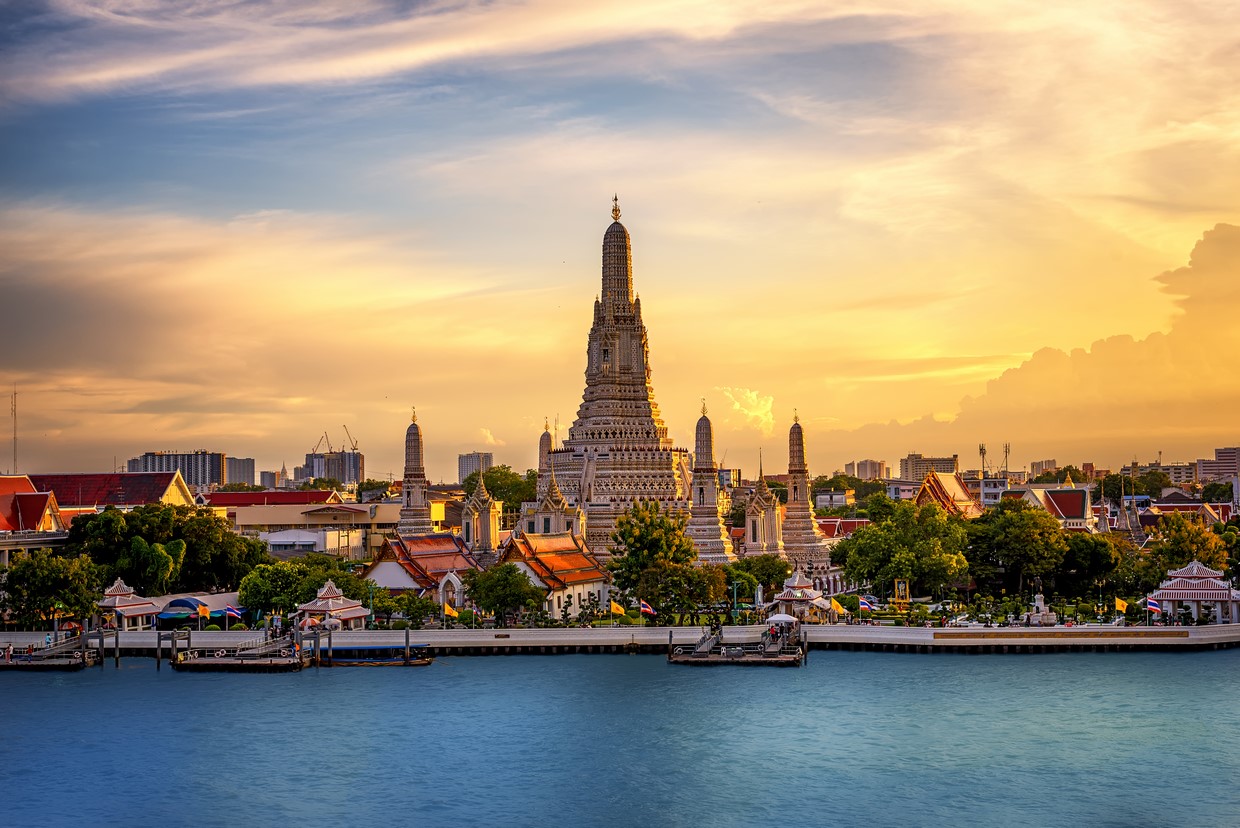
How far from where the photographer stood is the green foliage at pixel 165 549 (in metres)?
93.9

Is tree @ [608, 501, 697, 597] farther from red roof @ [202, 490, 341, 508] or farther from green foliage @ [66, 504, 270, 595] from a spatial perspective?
red roof @ [202, 490, 341, 508]

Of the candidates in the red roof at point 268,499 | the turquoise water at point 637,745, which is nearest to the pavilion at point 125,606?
the turquoise water at point 637,745

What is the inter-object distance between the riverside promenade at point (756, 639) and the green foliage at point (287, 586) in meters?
4.70

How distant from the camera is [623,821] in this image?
161 feet

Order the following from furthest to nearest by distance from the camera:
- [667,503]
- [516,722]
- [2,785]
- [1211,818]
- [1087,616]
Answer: [667,503] < [1087,616] < [516,722] < [2,785] < [1211,818]

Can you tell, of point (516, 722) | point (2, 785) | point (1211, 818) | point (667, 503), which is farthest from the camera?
point (667, 503)

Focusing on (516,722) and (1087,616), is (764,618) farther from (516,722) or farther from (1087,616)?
(516,722)

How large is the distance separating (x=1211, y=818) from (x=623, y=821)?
712 inches

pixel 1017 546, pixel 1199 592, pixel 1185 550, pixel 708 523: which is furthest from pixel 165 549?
pixel 1185 550

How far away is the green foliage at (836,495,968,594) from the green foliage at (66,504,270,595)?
129 feet

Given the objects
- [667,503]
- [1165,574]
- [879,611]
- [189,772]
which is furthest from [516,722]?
[667,503]

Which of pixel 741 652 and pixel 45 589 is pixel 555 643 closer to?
pixel 741 652

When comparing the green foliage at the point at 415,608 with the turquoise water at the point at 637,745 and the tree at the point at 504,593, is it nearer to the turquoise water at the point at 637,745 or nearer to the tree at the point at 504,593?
the tree at the point at 504,593

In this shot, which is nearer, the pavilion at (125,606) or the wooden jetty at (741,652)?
the wooden jetty at (741,652)
